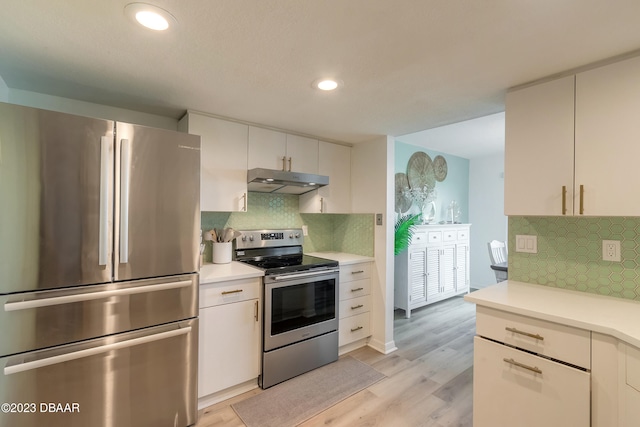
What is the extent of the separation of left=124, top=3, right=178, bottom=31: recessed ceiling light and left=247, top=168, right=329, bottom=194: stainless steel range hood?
47.0 inches

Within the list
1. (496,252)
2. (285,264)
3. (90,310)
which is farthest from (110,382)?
(496,252)

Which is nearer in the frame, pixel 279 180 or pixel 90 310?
pixel 90 310

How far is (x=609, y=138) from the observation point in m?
1.44

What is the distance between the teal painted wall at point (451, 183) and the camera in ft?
14.1

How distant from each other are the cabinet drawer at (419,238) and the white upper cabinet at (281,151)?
1.73 metres

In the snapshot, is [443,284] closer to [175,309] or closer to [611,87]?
[611,87]

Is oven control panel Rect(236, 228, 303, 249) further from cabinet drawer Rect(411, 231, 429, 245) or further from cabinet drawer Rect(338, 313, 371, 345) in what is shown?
cabinet drawer Rect(411, 231, 429, 245)

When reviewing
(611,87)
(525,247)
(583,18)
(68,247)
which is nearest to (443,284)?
(525,247)

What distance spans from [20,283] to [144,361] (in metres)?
0.73

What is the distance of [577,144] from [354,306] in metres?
→ 2.12

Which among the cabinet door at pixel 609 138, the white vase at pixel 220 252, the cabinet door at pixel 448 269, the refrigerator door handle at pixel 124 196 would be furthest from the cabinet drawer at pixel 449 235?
the refrigerator door handle at pixel 124 196

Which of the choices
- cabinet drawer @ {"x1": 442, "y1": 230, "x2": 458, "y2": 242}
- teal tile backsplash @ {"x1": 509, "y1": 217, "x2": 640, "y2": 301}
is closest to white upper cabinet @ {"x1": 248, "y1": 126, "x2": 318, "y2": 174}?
teal tile backsplash @ {"x1": 509, "y1": 217, "x2": 640, "y2": 301}

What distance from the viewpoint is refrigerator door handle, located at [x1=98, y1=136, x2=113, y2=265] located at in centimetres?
150

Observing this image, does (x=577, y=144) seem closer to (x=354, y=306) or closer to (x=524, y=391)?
(x=524, y=391)
